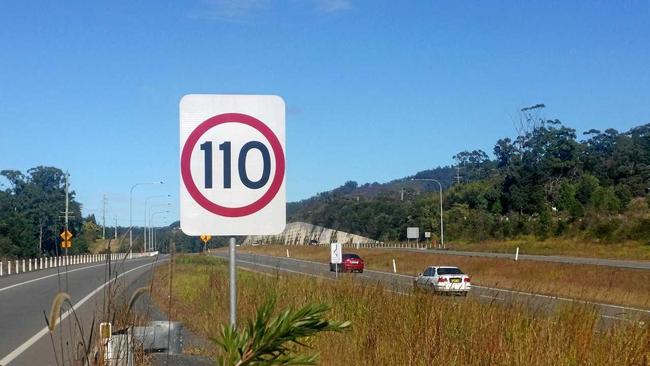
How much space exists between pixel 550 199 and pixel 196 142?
303ft

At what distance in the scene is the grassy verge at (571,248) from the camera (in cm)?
5606

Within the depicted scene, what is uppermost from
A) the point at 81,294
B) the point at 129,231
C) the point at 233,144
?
the point at 233,144

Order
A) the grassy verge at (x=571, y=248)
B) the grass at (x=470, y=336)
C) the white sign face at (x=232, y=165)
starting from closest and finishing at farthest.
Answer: the white sign face at (x=232, y=165) → the grass at (x=470, y=336) → the grassy verge at (x=571, y=248)

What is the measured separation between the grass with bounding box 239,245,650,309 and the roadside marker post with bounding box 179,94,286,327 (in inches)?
656

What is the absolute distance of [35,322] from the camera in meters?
20.5

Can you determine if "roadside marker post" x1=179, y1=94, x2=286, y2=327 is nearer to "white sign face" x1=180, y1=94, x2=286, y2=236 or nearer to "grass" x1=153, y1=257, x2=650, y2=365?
"white sign face" x1=180, y1=94, x2=286, y2=236

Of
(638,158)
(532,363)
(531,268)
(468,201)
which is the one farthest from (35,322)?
(468,201)

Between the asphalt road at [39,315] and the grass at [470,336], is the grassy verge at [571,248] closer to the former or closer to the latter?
the asphalt road at [39,315]

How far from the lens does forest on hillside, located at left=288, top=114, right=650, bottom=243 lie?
69.3 meters

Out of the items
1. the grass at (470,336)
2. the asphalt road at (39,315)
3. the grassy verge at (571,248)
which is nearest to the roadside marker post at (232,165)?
the asphalt road at (39,315)

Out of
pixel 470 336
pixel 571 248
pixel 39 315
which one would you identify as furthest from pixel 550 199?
pixel 470 336

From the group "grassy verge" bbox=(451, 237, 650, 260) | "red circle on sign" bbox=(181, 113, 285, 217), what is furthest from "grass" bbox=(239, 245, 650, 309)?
"red circle on sign" bbox=(181, 113, 285, 217)

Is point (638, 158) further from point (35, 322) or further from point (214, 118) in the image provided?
point (214, 118)

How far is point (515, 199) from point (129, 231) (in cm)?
9269
